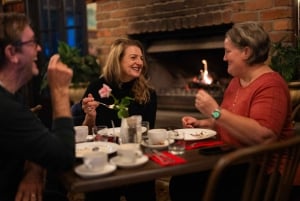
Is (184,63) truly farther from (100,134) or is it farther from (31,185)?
(31,185)

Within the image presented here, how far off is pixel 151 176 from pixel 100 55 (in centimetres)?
310

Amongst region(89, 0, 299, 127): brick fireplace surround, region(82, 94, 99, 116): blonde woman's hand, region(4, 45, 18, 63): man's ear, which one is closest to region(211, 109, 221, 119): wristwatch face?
region(82, 94, 99, 116): blonde woman's hand

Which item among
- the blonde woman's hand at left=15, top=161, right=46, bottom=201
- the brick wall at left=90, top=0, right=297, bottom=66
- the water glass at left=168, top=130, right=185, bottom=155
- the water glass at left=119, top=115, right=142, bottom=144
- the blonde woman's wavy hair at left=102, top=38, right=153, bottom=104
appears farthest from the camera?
the brick wall at left=90, top=0, right=297, bottom=66

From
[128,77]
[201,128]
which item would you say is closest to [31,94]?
[128,77]

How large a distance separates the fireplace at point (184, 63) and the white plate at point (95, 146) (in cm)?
198

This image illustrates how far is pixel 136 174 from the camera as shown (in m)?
1.38

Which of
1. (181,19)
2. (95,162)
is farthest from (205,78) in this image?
(95,162)

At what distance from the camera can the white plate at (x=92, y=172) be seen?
1.34 metres

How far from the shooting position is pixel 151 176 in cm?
140

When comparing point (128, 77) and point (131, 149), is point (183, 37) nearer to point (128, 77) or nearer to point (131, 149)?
point (128, 77)

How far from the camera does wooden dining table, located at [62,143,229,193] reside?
131cm

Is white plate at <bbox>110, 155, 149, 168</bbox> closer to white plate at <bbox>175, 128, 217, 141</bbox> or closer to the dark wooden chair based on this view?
the dark wooden chair

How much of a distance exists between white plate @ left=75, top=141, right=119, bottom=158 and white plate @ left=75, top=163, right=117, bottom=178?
0.19 metres

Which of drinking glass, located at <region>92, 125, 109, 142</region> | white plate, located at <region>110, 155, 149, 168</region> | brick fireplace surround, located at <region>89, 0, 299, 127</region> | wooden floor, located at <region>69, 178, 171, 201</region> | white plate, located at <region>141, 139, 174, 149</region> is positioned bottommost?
wooden floor, located at <region>69, 178, 171, 201</region>
